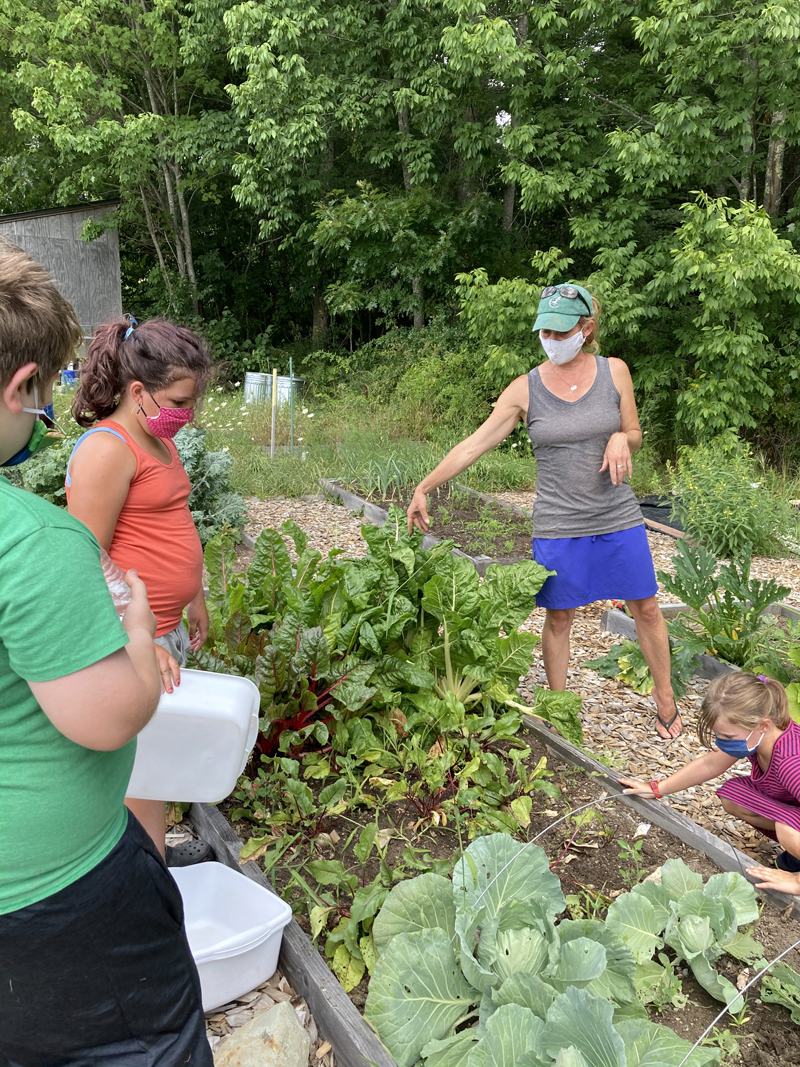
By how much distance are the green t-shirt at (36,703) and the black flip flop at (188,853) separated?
1.45 metres

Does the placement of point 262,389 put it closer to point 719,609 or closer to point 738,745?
point 719,609

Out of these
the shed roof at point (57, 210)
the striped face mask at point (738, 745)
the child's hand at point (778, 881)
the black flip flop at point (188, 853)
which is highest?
the shed roof at point (57, 210)

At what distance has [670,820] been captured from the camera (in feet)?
8.52

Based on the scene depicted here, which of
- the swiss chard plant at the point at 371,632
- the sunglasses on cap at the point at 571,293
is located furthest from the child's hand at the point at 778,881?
the sunglasses on cap at the point at 571,293

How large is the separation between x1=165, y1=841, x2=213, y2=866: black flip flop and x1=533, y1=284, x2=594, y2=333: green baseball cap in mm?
2251

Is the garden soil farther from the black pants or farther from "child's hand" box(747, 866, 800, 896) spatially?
the black pants

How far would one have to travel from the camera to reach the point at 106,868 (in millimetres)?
1118

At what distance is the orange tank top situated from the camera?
6.86ft

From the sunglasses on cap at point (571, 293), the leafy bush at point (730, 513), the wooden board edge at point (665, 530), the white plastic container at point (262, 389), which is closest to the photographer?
the sunglasses on cap at point (571, 293)

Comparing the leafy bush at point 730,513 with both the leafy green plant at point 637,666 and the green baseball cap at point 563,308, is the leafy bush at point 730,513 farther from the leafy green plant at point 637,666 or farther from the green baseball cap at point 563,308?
the green baseball cap at point 563,308

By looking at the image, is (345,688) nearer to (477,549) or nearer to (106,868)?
(106,868)

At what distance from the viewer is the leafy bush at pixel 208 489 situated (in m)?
6.22

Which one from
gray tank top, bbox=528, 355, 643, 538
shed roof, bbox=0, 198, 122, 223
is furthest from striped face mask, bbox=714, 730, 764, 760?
shed roof, bbox=0, 198, 122, 223

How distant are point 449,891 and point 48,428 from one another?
153 centimetres
